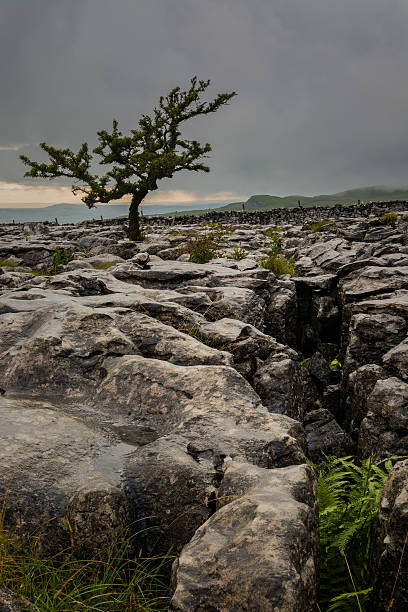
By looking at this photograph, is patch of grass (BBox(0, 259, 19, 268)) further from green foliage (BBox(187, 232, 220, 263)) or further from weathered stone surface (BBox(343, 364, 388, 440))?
weathered stone surface (BBox(343, 364, 388, 440))

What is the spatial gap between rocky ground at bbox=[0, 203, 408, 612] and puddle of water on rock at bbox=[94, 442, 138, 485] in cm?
2

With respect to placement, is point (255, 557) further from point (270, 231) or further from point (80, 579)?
point (270, 231)

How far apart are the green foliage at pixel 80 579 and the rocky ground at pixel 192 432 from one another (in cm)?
16

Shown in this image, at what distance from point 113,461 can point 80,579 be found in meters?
1.15

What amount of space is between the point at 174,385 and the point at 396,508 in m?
3.09

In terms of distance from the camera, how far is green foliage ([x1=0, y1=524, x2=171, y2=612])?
2.90m

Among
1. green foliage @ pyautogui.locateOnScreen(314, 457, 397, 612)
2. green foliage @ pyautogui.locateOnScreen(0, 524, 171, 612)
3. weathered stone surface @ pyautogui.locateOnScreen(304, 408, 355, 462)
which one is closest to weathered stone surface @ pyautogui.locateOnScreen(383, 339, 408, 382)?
weathered stone surface @ pyautogui.locateOnScreen(304, 408, 355, 462)

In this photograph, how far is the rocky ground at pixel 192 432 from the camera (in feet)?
9.45

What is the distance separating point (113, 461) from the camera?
4145 mm

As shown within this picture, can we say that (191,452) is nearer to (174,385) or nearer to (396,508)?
(174,385)

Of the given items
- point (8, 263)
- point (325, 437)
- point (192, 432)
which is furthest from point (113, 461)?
point (8, 263)

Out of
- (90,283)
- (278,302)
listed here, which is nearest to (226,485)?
(90,283)

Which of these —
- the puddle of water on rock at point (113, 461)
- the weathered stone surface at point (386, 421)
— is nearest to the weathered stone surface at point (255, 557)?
the puddle of water on rock at point (113, 461)

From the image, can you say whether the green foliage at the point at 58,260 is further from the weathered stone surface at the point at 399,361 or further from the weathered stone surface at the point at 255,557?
the weathered stone surface at the point at 255,557
